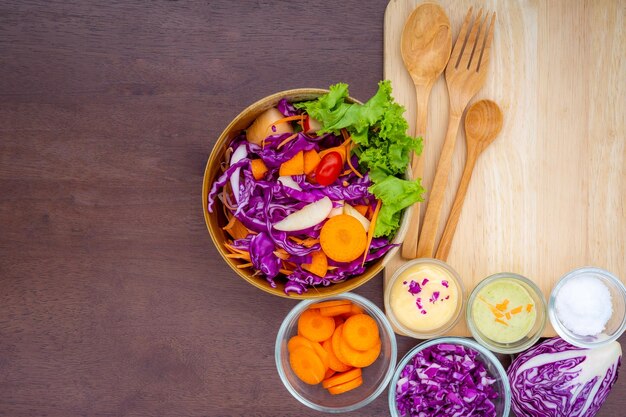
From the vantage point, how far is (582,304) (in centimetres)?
123

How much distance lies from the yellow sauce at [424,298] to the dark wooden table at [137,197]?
0.35 feet

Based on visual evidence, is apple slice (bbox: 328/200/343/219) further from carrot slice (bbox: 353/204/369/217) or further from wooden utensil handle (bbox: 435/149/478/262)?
wooden utensil handle (bbox: 435/149/478/262)

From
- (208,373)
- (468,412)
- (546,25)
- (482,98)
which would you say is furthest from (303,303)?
(546,25)

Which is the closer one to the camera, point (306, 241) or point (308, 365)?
point (306, 241)

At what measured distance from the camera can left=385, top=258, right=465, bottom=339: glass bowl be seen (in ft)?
3.99

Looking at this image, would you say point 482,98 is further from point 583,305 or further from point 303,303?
point 303,303

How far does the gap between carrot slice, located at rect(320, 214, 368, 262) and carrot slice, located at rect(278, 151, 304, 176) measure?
0.42ft

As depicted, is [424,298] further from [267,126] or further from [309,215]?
[267,126]

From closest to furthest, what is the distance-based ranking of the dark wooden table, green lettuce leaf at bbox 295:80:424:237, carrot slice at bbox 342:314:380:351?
green lettuce leaf at bbox 295:80:424:237 → carrot slice at bbox 342:314:380:351 → the dark wooden table

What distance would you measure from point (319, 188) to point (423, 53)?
44 cm

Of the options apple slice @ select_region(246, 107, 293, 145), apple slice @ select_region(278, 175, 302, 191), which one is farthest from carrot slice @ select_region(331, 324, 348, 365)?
apple slice @ select_region(246, 107, 293, 145)

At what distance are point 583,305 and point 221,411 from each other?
994 mm

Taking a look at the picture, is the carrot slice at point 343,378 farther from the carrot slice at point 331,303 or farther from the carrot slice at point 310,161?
the carrot slice at point 310,161

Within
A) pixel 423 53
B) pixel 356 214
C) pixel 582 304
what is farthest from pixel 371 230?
pixel 582 304
